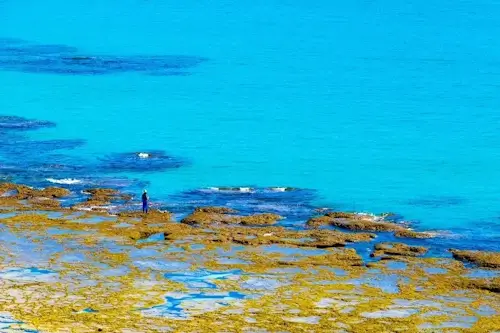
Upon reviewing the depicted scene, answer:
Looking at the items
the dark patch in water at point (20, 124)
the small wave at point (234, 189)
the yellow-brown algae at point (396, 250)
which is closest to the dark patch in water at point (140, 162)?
the small wave at point (234, 189)

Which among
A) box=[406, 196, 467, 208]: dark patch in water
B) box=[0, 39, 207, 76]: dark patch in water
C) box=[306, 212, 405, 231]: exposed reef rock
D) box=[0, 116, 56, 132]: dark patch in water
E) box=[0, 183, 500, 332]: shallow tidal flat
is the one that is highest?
box=[0, 39, 207, 76]: dark patch in water

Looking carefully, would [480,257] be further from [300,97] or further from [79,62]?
[79,62]

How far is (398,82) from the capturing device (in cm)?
8769

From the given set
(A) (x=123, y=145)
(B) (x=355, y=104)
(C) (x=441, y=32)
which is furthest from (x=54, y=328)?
(C) (x=441, y=32)

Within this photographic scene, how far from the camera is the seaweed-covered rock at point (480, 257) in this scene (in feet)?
147

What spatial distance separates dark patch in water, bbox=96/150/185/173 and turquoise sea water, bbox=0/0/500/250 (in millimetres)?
1031

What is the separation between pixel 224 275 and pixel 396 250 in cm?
772

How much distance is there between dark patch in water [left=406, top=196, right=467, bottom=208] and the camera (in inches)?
2206

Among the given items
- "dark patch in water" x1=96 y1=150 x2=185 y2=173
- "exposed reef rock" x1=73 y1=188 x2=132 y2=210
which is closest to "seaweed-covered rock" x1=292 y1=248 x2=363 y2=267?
"exposed reef rock" x1=73 y1=188 x2=132 y2=210

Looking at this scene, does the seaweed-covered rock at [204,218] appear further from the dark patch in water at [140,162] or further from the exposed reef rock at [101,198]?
the dark patch in water at [140,162]

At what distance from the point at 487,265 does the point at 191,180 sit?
64.7 ft

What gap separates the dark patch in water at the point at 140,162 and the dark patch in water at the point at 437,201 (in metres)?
13.9

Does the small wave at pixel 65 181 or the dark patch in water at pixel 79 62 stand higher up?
the dark patch in water at pixel 79 62

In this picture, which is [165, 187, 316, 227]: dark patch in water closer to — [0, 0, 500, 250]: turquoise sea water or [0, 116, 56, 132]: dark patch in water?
[0, 0, 500, 250]: turquoise sea water
